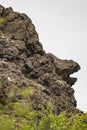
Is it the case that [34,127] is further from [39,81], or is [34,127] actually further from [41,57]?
[41,57]

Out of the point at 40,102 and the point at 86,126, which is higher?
the point at 86,126

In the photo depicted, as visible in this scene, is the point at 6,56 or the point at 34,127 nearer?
the point at 34,127

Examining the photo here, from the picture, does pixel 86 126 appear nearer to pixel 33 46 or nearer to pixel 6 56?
pixel 6 56

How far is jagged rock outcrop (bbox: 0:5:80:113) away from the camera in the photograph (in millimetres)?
31203

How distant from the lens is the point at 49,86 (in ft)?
121

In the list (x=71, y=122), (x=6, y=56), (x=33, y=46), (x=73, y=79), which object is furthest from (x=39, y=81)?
(x=71, y=122)

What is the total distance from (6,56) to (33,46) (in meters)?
6.37

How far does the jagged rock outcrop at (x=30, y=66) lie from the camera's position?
3120 cm

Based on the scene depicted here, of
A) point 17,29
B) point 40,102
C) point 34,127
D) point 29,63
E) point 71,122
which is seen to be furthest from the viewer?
point 17,29

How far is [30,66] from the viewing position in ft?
125

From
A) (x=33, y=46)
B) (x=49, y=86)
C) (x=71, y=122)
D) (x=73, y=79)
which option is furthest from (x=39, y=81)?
(x=71, y=122)

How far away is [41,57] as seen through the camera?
40.3 meters

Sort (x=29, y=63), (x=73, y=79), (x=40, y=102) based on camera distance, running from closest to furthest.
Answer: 1. (x=40, y=102)
2. (x=29, y=63)
3. (x=73, y=79)

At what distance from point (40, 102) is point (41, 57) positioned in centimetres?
1125
